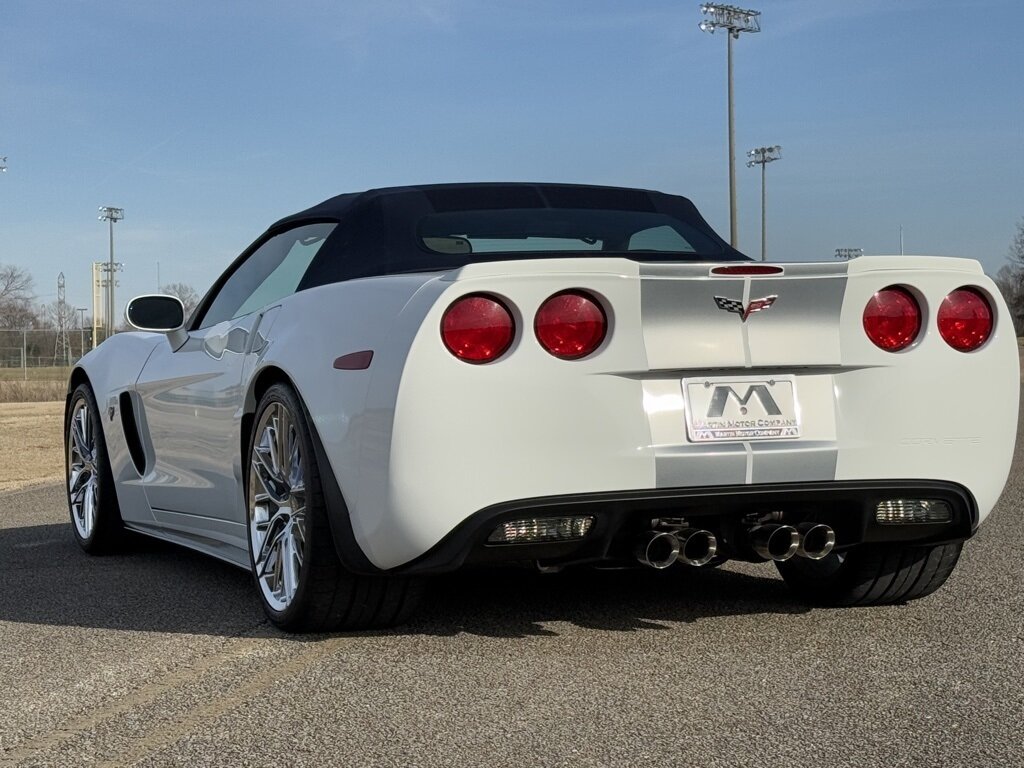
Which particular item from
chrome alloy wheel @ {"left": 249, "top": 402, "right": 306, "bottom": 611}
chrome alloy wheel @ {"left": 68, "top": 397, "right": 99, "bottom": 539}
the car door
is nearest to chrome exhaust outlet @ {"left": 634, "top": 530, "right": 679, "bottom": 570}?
chrome alloy wheel @ {"left": 249, "top": 402, "right": 306, "bottom": 611}

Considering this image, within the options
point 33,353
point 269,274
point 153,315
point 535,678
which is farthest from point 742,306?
point 33,353

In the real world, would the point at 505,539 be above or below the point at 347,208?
below

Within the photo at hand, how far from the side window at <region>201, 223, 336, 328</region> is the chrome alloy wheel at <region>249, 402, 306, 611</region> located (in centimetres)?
56

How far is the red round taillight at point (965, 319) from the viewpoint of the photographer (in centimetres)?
395

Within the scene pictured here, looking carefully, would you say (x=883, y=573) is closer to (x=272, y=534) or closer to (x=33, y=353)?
(x=272, y=534)

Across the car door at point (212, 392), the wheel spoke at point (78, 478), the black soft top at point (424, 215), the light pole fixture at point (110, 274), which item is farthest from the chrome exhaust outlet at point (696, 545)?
the light pole fixture at point (110, 274)

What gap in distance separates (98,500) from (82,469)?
0.42 metres

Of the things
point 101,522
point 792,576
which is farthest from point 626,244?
point 101,522

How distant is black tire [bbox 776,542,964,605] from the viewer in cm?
443

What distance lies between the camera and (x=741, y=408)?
373 cm

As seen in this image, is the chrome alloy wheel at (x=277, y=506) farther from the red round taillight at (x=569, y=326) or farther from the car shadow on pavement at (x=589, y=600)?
the red round taillight at (x=569, y=326)

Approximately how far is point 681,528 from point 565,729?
915mm

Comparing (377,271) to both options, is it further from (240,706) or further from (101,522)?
(101,522)

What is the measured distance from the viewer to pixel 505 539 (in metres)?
3.65
